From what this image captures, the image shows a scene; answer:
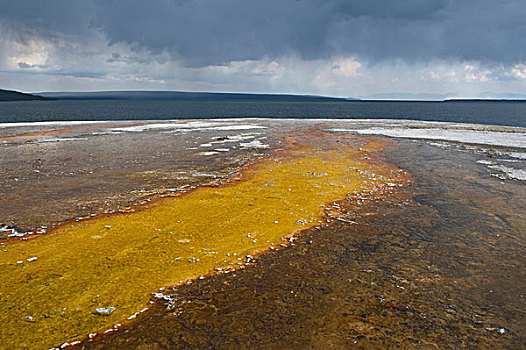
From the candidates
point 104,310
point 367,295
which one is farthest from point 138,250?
point 367,295

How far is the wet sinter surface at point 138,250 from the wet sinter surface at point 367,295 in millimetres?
522

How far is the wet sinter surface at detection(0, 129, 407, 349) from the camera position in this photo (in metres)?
4.96

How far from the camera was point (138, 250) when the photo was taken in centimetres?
694

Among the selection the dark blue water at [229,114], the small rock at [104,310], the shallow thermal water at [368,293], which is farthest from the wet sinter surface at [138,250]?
the dark blue water at [229,114]

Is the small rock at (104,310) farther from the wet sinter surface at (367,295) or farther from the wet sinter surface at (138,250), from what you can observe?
the wet sinter surface at (367,295)

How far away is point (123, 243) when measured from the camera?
725 cm

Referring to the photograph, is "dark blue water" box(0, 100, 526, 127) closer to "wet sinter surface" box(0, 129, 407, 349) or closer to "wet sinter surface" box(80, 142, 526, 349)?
"wet sinter surface" box(0, 129, 407, 349)

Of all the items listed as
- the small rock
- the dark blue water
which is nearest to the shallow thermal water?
the small rock

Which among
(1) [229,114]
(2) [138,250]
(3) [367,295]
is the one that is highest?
(1) [229,114]

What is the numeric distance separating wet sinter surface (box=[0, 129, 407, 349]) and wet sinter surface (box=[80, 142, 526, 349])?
0.52 metres

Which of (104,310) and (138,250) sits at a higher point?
(138,250)

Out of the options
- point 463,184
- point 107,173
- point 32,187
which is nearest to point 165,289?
point 32,187

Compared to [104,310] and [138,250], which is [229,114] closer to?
[138,250]

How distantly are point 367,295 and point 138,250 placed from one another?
A: 437cm
